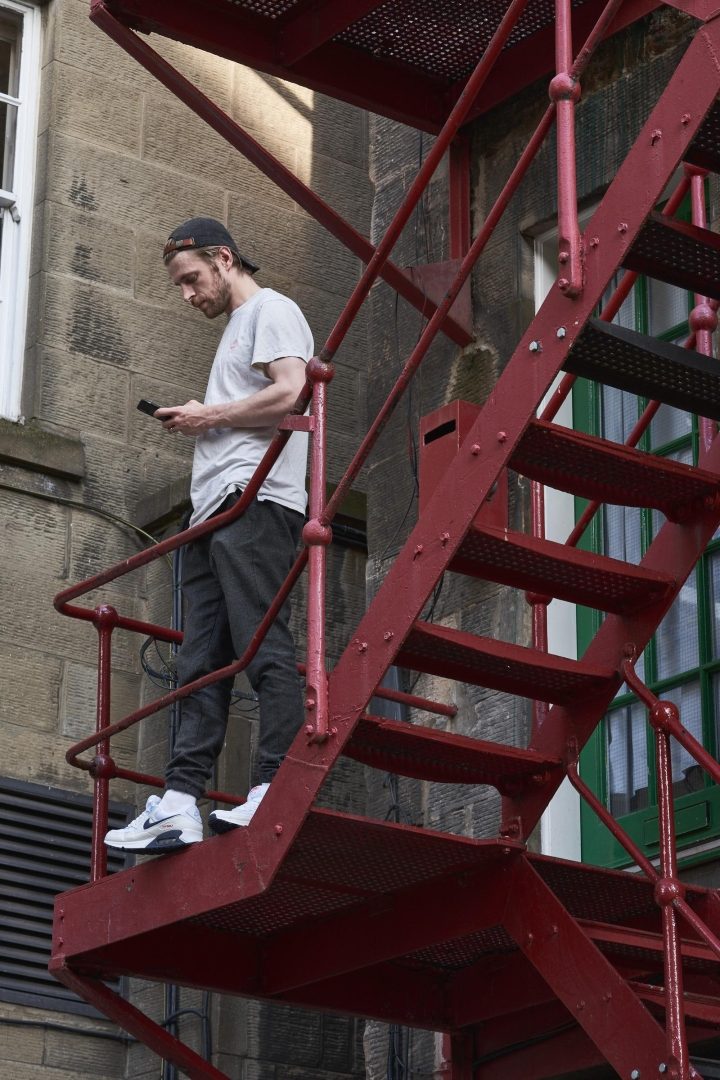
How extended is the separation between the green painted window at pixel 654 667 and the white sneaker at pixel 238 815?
1.73 meters

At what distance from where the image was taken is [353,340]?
37.2ft

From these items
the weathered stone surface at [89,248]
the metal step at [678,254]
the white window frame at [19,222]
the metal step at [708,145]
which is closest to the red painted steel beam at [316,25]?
the metal step at [708,145]

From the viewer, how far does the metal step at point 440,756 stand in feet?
19.7

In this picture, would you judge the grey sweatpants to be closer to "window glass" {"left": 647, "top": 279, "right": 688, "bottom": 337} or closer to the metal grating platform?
"window glass" {"left": 647, "top": 279, "right": 688, "bottom": 337}

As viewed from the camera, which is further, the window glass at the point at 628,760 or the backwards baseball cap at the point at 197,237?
the window glass at the point at 628,760

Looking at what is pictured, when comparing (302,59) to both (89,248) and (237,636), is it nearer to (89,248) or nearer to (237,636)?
(89,248)

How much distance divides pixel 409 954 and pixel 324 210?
9.74 ft

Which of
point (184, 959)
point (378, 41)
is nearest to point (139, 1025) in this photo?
point (184, 959)

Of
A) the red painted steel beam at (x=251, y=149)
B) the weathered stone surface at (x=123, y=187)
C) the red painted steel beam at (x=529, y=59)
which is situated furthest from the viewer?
the weathered stone surface at (x=123, y=187)

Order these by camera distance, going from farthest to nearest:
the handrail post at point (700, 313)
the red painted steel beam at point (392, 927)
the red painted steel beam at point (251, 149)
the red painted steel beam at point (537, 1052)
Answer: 1. the red painted steel beam at point (251, 149)
2. the red painted steel beam at point (537, 1052)
3. the handrail post at point (700, 313)
4. the red painted steel beam at point (392, 927)

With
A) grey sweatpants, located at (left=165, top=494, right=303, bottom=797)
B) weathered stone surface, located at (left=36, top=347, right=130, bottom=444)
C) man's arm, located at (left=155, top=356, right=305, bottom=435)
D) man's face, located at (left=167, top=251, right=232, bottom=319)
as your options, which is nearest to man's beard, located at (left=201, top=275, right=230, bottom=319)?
man's face, located at (left=167, top=251, right=232, bottom=319)

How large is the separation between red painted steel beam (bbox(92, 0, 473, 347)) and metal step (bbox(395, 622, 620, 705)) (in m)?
2.23

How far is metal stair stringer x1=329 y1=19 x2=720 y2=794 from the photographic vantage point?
5.59 metres

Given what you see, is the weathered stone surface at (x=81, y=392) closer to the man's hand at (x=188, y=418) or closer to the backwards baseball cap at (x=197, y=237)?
the backwards baseball cap at (x=197, y=237)
